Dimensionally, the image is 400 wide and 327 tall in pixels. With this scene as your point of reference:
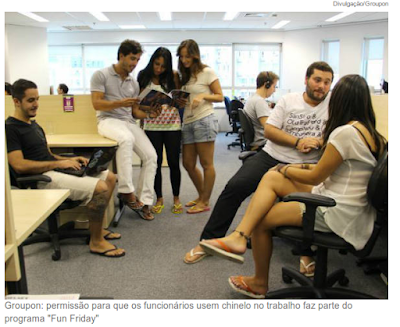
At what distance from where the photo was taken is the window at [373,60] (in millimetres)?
7520

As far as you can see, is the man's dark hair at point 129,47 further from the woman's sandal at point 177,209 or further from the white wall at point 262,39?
the white wall at point 262,39

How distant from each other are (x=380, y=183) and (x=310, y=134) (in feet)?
2.60

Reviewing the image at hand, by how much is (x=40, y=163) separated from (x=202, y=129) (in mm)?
A: 1127

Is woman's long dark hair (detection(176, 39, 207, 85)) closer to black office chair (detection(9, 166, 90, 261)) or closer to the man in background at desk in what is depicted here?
the man in background at desk

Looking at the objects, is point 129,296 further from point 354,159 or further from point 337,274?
point 354,159

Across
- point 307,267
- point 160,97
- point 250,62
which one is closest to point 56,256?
point 160,97

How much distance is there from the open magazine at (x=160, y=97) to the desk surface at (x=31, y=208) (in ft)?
4.15

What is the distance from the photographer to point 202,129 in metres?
2.64

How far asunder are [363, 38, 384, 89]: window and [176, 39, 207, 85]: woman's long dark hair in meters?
6.15

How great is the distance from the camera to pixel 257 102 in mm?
2721

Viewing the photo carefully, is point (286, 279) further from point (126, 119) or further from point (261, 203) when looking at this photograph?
point (126, 119)
